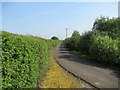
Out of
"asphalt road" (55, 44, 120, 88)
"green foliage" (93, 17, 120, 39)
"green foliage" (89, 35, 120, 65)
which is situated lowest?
"asphalt road" (55, 44, 120, 88)

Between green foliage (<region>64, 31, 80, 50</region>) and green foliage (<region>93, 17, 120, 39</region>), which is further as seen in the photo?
green foliage (<region>64, 31, 80, 50</region>)

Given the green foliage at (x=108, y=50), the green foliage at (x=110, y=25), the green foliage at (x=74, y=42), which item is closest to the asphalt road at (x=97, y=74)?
the green foliage at (x=108, y=50)

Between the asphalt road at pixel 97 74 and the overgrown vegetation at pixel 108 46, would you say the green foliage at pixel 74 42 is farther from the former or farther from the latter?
the asphalt road at pixel 97 74

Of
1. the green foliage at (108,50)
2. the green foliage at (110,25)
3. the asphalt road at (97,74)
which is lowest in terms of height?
the asphalt road at (97,74)

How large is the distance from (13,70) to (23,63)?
19.0 inches

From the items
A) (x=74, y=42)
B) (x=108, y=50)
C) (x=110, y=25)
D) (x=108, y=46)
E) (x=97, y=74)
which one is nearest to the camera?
(x=97, y=74)

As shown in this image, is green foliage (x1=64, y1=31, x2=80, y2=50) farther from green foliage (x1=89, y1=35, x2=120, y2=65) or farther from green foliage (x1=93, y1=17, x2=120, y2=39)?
green foliage (x1=89, y1=35, x2=120, y2=65)

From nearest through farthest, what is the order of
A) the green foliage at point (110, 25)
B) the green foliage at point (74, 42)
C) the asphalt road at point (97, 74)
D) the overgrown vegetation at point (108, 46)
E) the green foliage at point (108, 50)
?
the asphalt road at point (97, 74) < the green foliage at point (108, 50) < the overgrown vegetation at point (108, 46) < the green foliage at point (110, 25) < the green foliage at point (74, 42)

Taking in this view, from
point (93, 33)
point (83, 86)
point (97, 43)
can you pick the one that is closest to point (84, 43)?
point (93, 33)

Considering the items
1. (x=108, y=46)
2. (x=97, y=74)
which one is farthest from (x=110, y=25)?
(x=97, y=74)

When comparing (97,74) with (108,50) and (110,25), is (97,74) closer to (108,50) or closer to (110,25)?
(108,50)

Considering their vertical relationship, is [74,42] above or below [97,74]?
above

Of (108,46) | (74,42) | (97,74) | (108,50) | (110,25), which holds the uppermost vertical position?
(110,25)

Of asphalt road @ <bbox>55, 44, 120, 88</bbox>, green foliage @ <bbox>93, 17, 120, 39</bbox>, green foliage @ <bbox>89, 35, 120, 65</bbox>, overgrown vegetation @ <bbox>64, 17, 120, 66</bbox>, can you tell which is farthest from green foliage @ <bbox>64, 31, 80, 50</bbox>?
asphalt road @ <bbox>55, 44, 120, 88</bbox>
